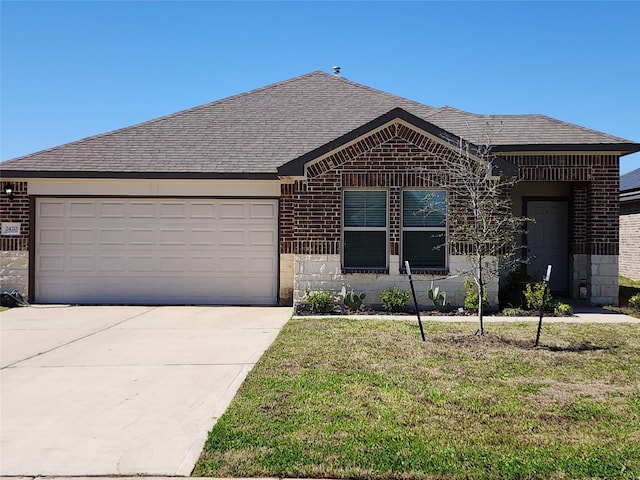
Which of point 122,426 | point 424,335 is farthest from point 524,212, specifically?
point 122,426

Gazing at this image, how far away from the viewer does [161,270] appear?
12.3 meters

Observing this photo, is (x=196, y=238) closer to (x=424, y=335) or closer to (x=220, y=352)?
(x=220, y=352)

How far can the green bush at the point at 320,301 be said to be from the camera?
10562 mm

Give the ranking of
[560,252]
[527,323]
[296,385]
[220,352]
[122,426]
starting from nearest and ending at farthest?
[122,426], [296,385], [220,352], [527,323], [560,252]

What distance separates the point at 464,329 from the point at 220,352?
13.5 ft

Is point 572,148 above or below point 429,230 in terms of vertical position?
above

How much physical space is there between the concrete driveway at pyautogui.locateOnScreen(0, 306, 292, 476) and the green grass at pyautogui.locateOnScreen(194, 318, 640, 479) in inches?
15.6

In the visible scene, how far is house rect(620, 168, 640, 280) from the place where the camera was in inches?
683

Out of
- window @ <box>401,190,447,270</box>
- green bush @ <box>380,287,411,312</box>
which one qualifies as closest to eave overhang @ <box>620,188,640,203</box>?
window @ <box>401,190,447,270</box>

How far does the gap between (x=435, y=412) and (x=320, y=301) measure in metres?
5.87

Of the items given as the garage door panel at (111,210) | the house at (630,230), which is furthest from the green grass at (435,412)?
the house at (630,230)

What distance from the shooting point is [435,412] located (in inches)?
189

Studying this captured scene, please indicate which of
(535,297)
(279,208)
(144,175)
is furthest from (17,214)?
(535,297)

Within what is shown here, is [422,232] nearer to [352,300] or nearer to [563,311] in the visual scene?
[352,300]
